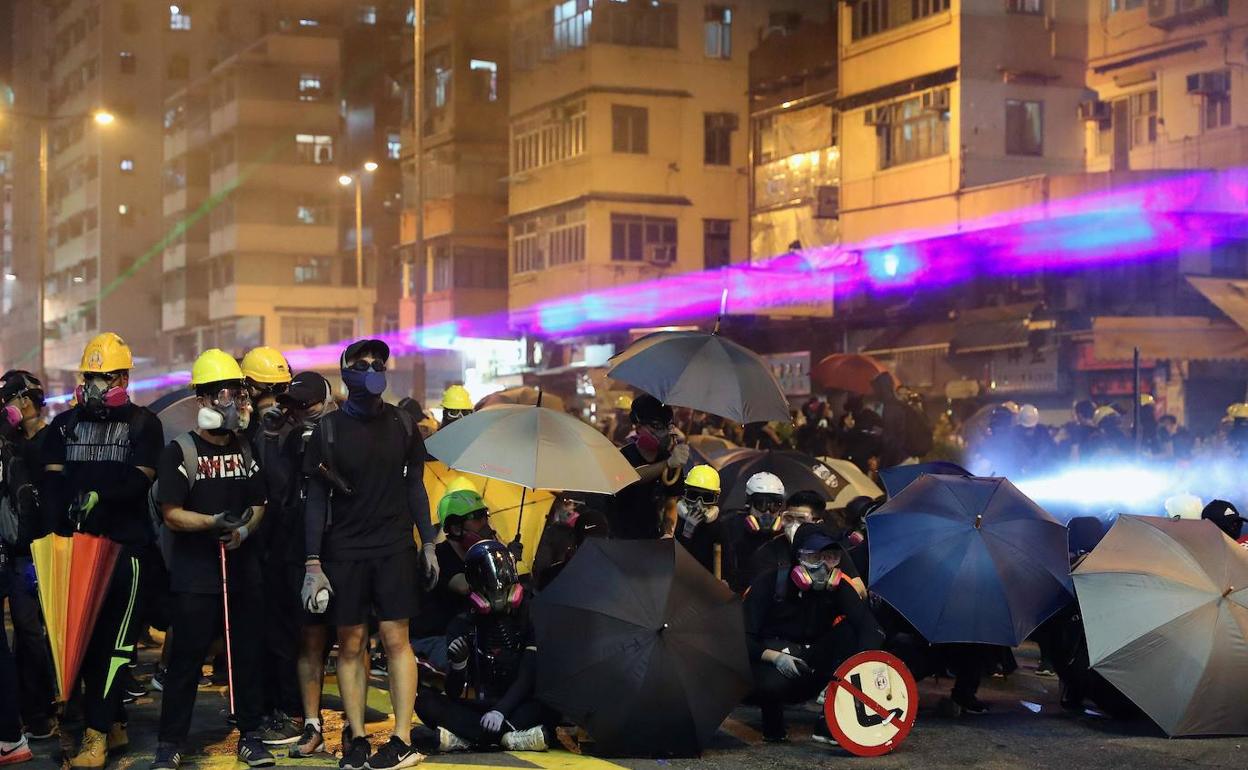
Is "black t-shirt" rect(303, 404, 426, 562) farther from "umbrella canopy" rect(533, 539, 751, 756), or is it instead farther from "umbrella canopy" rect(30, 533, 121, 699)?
"umbrella canopy" rect(30, 533, 121, 699)

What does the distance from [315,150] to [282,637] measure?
203 ft

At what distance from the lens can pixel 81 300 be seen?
282ft

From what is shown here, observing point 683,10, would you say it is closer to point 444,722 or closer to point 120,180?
point 444,722

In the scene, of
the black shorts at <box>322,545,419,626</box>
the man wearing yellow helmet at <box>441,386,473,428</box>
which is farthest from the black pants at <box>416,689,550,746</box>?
the man wearing yellow helmet at <box>441,386,473,428</box>

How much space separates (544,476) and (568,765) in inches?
68.3

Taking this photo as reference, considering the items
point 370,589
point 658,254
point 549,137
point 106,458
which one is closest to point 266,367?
point 106,458

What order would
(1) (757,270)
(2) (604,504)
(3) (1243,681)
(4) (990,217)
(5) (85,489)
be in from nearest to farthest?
(5) (85,489), (3) (1243,681), (2) (604,504), (4) (990,217), (1) (757,270)

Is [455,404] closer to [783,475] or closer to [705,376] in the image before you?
[783,475]

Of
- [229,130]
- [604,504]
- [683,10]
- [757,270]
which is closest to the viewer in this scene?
[604,504]

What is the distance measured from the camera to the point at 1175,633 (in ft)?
28.2

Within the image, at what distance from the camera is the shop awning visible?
23.7 m

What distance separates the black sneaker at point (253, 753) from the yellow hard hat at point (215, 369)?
1825 millimetres

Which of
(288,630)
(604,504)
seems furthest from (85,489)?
(604,504)

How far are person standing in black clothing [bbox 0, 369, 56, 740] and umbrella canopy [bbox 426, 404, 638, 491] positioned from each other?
224 cm
